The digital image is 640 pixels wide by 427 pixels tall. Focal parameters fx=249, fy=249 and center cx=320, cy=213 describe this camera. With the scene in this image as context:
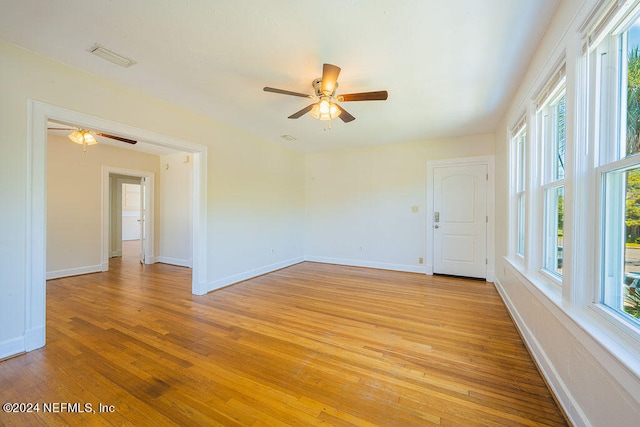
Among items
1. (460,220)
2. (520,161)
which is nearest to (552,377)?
(520,161)

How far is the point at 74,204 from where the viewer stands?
4.67 metres

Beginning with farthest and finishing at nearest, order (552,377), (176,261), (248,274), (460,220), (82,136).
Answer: (176,261) < (460,220) < (248,274) < (82,136) < (552,377)

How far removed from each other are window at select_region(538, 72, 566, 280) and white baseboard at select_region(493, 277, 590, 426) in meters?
0.59

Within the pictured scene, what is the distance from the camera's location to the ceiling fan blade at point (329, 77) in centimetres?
199

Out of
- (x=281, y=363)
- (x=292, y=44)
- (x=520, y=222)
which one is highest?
(x=292, y=44)

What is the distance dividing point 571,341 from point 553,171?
1.33 metres

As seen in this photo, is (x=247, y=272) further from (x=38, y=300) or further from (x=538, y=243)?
(x=538, y=243)

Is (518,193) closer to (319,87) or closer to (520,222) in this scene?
(520,222)

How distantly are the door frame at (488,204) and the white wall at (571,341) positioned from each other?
1967 millimetres

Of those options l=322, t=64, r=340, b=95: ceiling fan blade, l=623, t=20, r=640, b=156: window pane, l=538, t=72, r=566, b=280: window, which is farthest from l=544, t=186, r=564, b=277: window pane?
l=322, t=64, r=340, b=95: ceiling fan blade

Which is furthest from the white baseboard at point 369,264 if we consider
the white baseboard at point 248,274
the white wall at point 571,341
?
the white wall at point 571,341

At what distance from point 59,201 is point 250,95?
14.3ft

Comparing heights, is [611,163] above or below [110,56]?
below

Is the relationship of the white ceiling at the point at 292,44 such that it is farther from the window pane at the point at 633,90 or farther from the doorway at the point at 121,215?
the doorway at the point at 121,215
